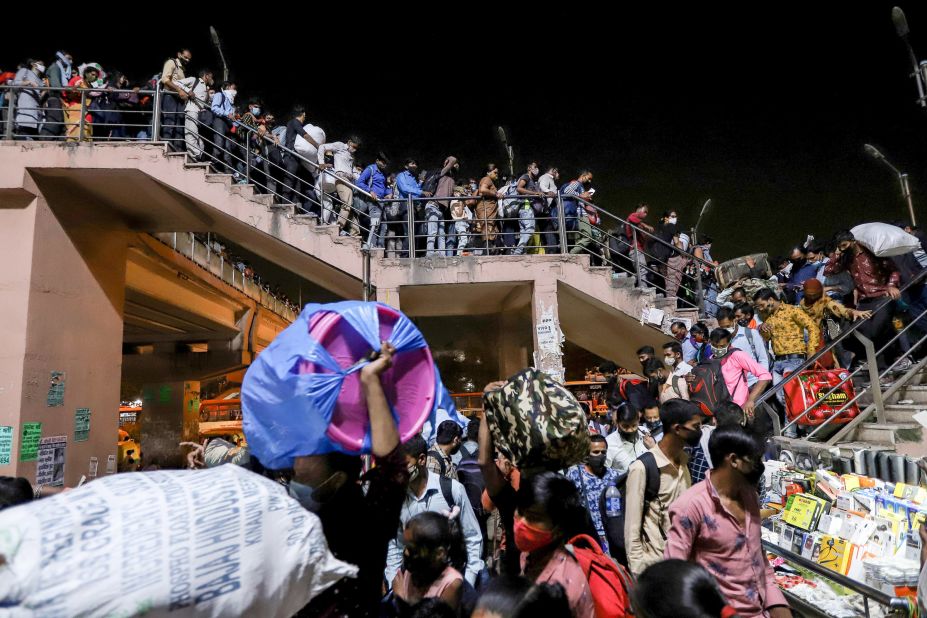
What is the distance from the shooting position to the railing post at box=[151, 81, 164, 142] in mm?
9391

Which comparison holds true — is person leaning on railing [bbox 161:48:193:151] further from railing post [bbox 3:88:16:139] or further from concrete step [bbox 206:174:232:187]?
railing post [bbox 3:88:16:139]

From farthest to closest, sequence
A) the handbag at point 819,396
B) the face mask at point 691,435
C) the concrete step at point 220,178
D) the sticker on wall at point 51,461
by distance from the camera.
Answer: the concrete step at point 220,178 < the sticker on wall at point 51,461 < the handbag at point 819,396 < the face mask at point 691,435

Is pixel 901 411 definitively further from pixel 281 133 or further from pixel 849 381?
pixel 281 133

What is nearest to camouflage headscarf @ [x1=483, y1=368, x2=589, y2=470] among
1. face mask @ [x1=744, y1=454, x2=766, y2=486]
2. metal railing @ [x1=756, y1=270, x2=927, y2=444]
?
face mask @ [x1=744, y1=454, x2=766, y2=486]

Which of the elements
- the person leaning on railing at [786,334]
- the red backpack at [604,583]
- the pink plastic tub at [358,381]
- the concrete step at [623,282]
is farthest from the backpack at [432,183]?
the red backpack at [604,583]

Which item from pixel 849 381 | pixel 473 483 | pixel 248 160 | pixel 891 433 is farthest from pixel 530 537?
pixel 248 160

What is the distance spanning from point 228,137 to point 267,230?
6.06 feet

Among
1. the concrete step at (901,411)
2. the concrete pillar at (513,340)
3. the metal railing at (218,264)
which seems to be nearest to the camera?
the concrete step at (901,411)

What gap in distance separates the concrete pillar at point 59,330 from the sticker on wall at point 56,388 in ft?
0.05

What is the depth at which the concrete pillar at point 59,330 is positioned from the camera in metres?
8.09

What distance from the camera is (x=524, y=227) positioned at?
33.4 ft

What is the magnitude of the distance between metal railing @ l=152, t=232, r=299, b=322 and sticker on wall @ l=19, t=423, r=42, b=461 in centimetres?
474

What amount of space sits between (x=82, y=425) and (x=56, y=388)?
2.63ft

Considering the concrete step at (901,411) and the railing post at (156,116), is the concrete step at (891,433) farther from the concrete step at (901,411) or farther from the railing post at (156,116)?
the railing post at (156,116)
